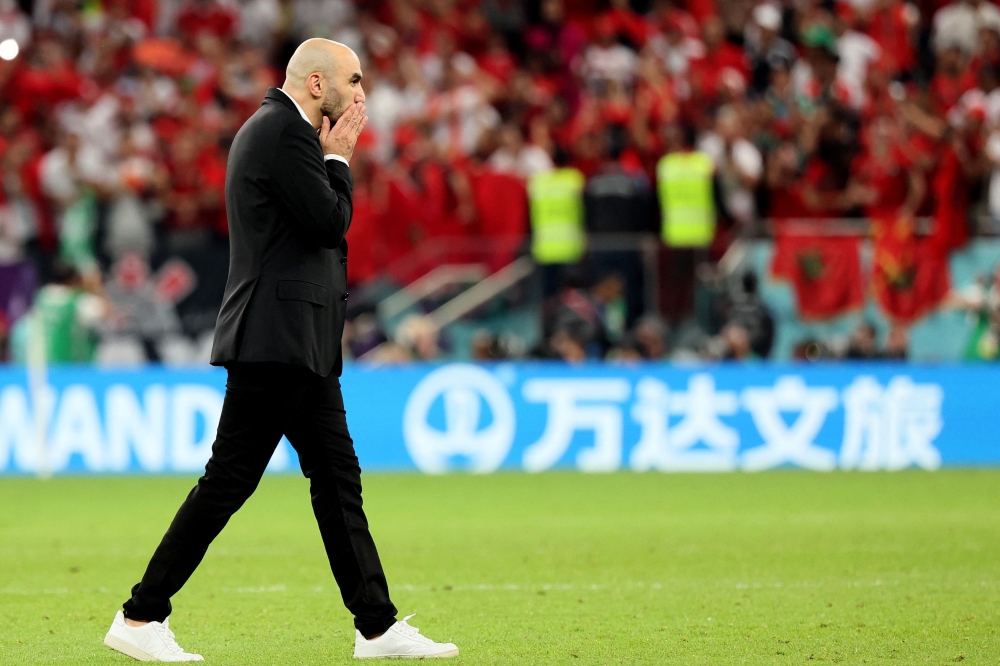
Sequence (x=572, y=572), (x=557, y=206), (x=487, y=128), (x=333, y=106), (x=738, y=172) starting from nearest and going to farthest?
(x=333, y=106), (x=572, y=572), (x=557, y=206), (x=738, y=172), (x=487, y=128)

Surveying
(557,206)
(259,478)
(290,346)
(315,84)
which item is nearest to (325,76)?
(315,84)

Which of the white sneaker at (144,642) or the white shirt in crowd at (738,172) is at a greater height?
the white shirt in crowd at (738,172)

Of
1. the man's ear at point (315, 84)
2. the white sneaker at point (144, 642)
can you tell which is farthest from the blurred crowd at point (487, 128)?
the white sneaker at point (144, 642)

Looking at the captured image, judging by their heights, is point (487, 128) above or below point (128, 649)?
above

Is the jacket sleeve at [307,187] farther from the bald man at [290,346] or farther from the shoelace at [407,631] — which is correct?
the shoelace at [407,631]

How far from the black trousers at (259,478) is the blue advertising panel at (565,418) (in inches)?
370

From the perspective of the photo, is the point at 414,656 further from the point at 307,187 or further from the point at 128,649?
the point at 307,187

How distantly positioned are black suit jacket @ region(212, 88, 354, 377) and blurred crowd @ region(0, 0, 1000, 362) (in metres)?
10.5

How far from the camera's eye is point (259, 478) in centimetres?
545

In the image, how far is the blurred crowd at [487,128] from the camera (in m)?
16.6

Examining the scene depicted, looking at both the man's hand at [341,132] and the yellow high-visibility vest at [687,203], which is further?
the yellow high-visibility vest at [687,203]

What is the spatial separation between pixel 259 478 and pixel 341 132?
129 cm

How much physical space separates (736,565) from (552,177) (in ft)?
29.7

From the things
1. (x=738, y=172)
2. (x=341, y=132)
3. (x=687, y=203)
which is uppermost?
(x=738, y=172)
